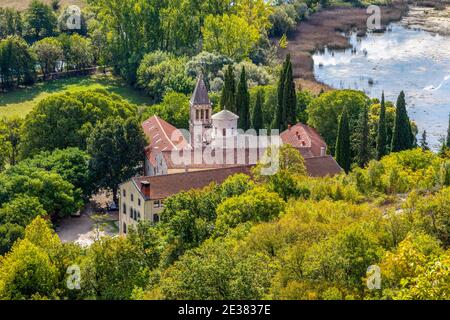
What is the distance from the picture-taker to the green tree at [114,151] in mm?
71812

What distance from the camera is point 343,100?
84688 millimetres

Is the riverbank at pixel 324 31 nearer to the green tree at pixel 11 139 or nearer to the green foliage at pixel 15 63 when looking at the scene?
the green foliage at pixel 15 63

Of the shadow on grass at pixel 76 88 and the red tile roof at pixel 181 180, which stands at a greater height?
the red tile roof at pixel 181 180

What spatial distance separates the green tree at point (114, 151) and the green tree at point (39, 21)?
69866 mm

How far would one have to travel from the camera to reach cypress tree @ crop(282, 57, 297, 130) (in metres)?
83.6

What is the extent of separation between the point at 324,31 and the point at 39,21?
5266 cm

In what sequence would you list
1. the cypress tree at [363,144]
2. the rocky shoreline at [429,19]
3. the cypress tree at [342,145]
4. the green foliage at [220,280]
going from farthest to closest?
the rocky shoreline at [429,19], the cypress tree at [363,144], the cypress tree at [342,145], the green foliage at [220,280]

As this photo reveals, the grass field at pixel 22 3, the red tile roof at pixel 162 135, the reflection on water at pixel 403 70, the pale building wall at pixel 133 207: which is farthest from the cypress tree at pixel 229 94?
the grass field at pixel 22 3

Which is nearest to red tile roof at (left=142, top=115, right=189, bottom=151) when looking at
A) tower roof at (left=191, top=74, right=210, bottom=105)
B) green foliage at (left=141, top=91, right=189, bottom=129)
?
green foliage at (left=141, top=91, right=189, bottom=129)

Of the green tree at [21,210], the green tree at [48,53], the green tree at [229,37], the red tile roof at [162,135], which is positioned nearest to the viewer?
the green tree at [21,210]

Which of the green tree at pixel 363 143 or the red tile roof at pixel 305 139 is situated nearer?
the red tile roof at pixel 305 139

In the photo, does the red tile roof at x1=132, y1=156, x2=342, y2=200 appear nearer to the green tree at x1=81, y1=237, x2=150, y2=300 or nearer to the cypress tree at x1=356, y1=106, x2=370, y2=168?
the cypress tree at x1=356, y1=106, x2=370, y2=168

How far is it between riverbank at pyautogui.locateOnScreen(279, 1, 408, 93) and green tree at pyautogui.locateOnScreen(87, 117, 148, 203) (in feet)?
157
